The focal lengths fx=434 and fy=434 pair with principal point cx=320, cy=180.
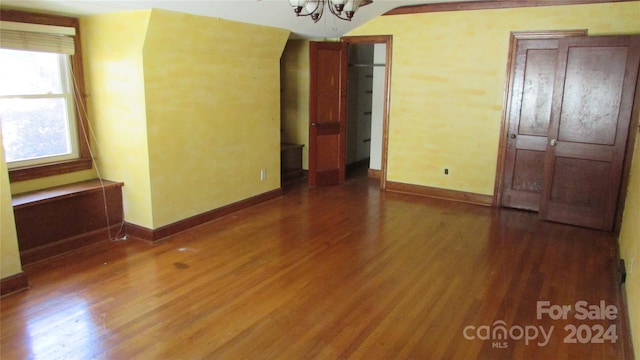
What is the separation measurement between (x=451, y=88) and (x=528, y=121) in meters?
0.99

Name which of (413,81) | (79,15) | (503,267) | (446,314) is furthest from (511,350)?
(79,15)

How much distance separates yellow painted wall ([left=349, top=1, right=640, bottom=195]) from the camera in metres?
5.07

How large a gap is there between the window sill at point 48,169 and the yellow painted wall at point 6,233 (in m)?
0.85

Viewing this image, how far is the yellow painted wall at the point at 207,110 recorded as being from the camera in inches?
158

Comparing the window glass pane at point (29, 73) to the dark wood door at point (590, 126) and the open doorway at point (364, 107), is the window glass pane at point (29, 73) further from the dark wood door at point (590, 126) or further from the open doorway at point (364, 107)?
the dark wood door at point (590, 126)

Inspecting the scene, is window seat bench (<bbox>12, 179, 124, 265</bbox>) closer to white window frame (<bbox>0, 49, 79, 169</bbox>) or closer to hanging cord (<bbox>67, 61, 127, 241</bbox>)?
hanging cord (<bbox>67, 61, 127, 241</bbox>)

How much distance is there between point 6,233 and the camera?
3043 millimetres

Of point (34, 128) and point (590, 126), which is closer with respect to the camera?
point (34, 128)

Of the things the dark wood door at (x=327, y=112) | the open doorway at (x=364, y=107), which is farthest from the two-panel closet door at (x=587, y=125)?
the dark wood door at (x=327, y=112)

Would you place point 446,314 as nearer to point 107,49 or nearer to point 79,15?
point 107,49

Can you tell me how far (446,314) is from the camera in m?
2.90

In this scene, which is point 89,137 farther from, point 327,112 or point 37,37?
point 327,112

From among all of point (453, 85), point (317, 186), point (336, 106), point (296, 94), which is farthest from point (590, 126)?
point (296, 94)

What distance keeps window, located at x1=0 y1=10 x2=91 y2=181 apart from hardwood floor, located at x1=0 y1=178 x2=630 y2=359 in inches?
37.4
